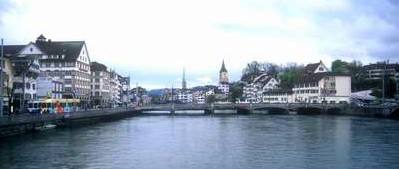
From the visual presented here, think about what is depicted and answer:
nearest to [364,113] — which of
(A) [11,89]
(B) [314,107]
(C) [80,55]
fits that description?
(B) [314,107]

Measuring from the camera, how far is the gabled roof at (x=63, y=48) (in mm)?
106812

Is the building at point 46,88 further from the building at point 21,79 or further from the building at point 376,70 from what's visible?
the building at point 376,70

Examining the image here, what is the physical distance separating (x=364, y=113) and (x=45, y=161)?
79379 mm

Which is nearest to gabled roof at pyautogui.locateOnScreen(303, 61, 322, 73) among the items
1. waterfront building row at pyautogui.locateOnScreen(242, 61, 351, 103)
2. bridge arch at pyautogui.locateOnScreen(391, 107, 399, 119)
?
waterfront building row at pyautogui.locateOnScreen(242, 61, 351, 103)

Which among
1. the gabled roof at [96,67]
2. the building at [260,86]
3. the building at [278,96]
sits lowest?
the building at [278,96]

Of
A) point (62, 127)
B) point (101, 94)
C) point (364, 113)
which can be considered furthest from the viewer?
point (101, 94)

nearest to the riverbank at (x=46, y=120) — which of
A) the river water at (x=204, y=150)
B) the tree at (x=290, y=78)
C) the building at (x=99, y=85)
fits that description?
the river water at (x=204, y=150)

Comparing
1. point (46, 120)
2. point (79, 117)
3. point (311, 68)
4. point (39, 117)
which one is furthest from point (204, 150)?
point (311, 68)

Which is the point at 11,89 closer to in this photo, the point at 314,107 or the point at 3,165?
the point at 3,165

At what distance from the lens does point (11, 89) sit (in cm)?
7162

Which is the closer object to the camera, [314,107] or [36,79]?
[36,79]

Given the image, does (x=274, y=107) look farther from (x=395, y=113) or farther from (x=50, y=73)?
(x=50, y=73)

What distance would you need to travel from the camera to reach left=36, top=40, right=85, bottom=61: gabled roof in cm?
10681

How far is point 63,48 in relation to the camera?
108500 millimetres
